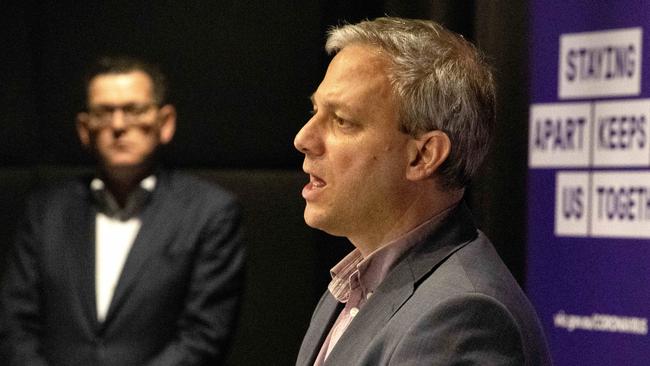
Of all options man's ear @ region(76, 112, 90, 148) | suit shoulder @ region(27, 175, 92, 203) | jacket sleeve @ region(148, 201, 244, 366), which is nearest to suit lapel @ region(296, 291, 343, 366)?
jacket sleeve @ region(148, 201, 244, 366)

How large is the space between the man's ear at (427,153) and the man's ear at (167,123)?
205 centimetres

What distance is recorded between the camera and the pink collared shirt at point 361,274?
1.84 meters

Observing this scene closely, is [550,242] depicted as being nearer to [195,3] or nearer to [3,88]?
[195,3]

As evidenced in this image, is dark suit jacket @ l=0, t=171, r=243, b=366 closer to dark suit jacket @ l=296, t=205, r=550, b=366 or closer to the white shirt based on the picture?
the white shirt

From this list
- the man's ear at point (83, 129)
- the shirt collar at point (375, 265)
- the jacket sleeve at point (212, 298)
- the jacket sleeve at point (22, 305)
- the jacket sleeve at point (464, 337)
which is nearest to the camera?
the jacket sleeve at point (464, 337)

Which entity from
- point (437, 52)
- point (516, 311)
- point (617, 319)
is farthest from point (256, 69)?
point (516, 311)

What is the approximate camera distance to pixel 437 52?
1.87 m

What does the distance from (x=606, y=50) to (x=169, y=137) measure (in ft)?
5.17

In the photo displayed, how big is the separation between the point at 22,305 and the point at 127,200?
19.3 inches

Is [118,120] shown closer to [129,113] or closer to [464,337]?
[129,113]

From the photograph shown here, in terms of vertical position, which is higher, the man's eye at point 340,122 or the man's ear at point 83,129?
the man's eye at point 340,122

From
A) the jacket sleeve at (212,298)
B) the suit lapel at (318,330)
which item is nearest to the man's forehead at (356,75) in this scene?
the suit lapel at (318,330)

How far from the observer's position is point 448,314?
5.36ft

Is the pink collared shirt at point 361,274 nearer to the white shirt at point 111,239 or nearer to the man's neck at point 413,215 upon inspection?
the man's neck at point 413,215
